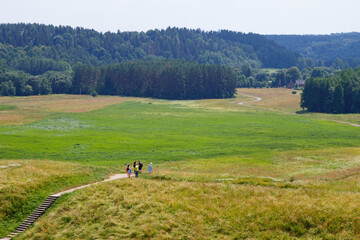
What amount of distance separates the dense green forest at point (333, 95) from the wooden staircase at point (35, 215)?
132 m

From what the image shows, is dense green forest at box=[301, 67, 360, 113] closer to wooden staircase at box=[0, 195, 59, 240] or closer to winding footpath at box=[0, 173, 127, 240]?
winding footpath at box=[0, 173, 127, 240]

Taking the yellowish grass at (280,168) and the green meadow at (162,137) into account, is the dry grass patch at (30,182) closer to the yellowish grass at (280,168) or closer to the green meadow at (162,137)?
the green meadow at (162,137)

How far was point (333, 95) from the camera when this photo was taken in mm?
153500

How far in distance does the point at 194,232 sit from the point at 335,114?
419 feet

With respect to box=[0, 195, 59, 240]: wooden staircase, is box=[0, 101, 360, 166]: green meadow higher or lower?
higher

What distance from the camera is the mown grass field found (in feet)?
124

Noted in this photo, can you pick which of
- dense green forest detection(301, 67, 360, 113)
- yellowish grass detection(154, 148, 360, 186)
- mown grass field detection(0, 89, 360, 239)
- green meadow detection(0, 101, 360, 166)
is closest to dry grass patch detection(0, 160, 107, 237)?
mown grass field detection(0, 89, 360, 239)

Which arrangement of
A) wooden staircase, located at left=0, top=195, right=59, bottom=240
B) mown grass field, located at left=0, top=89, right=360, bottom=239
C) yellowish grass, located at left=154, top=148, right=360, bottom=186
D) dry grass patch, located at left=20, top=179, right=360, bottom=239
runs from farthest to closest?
yellowish grass, located at left=154, top=148, right=360, bottom=186 < wooden staircase, located at left=0, top=195, right=59, bottom=240 < mown grass field, located at left=0, top=89, right=360, bottom=239 < dry grass patch, located at left=20, top=179, right=360, bottom=239

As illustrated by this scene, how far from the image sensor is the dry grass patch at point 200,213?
36.7m

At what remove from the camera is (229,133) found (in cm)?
10225

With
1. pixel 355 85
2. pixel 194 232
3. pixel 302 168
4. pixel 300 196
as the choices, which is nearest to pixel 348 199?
pixel 300 196

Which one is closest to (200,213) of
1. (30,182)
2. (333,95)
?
(30,182)

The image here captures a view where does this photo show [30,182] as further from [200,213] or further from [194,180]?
[200,213]

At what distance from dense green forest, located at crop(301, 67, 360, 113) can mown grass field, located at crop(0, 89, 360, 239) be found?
47625 mm
